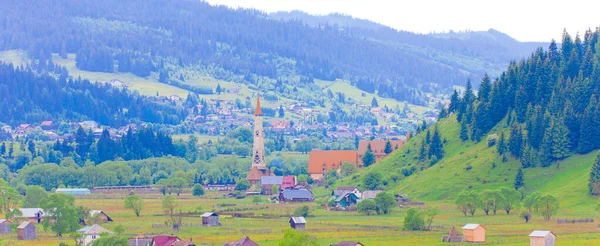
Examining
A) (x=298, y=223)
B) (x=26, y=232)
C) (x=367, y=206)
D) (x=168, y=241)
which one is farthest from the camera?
(x=367, y=206)

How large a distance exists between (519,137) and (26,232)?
212 ft

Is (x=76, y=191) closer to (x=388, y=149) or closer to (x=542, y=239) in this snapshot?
(x=388, y=149)

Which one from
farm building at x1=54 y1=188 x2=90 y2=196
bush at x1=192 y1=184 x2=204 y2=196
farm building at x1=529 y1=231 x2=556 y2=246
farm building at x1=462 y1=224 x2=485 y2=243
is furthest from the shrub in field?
farm building at x1=54 y1=188 x2=90 y2=196

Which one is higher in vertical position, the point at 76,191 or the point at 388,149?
the point at 388,149

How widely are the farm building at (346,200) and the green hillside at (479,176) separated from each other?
20.3ft

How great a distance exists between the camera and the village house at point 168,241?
102812 mm

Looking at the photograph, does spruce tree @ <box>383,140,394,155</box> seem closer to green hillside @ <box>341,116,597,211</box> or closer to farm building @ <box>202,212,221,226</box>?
green hillside @ <box>341,116,597,211</box>

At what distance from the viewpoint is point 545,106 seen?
15962 cm

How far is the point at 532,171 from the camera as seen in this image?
148 m

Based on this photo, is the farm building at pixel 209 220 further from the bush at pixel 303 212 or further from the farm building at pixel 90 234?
the farm building at pixel 90 234

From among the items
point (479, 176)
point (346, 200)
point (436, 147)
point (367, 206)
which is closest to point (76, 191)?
point (346, 200)

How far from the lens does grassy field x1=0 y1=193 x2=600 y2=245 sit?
107 metres

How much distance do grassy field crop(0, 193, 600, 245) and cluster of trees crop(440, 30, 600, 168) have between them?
17060 millimetres

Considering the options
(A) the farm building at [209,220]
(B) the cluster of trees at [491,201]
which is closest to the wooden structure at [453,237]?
(B) the cluster of trees at [491,201]
